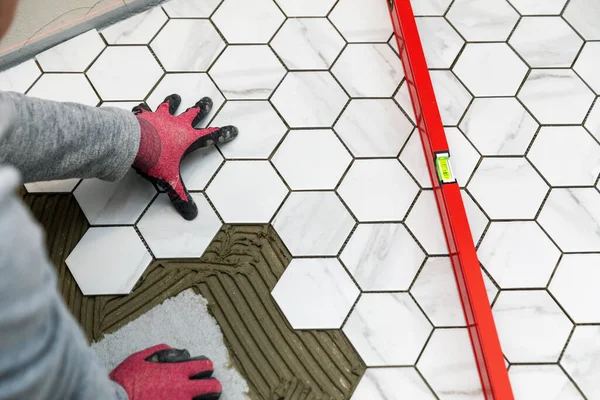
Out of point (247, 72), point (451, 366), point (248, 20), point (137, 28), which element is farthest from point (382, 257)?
point (137, 28)

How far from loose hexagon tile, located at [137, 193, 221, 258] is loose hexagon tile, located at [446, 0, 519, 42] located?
2.55 feet

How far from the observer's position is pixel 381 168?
1.26m

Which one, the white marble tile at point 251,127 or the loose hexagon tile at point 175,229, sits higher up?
the white marble tile at point 251,127

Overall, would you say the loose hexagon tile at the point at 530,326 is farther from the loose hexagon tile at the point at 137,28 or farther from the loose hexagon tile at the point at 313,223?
the loose hexagon tile at the point at 137,28

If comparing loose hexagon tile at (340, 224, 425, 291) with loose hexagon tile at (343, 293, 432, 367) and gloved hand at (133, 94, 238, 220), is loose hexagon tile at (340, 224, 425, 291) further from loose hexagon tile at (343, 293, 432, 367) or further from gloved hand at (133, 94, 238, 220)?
gloved hand at (133, 94, 238, 220)

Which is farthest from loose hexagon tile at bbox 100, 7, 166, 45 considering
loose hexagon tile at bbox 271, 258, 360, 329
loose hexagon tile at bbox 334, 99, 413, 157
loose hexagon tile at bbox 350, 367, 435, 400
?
loose hexagon tile at bbox 350, 367, 435, 400

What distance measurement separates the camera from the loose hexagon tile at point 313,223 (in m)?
1.19

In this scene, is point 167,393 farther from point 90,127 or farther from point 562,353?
point 562,353

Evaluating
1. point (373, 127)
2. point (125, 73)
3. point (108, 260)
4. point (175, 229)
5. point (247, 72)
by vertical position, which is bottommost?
point (108, 260)

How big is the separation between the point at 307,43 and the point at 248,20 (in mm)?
160

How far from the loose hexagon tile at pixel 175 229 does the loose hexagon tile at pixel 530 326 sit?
62cm

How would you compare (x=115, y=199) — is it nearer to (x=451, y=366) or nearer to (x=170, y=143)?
(x=170, y=143)

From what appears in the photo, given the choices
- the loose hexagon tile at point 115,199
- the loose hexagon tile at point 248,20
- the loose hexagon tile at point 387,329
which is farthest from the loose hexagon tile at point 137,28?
the loose hexagon tile at point 387,329

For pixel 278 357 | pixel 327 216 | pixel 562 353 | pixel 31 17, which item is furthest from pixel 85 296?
pixel 562 353
